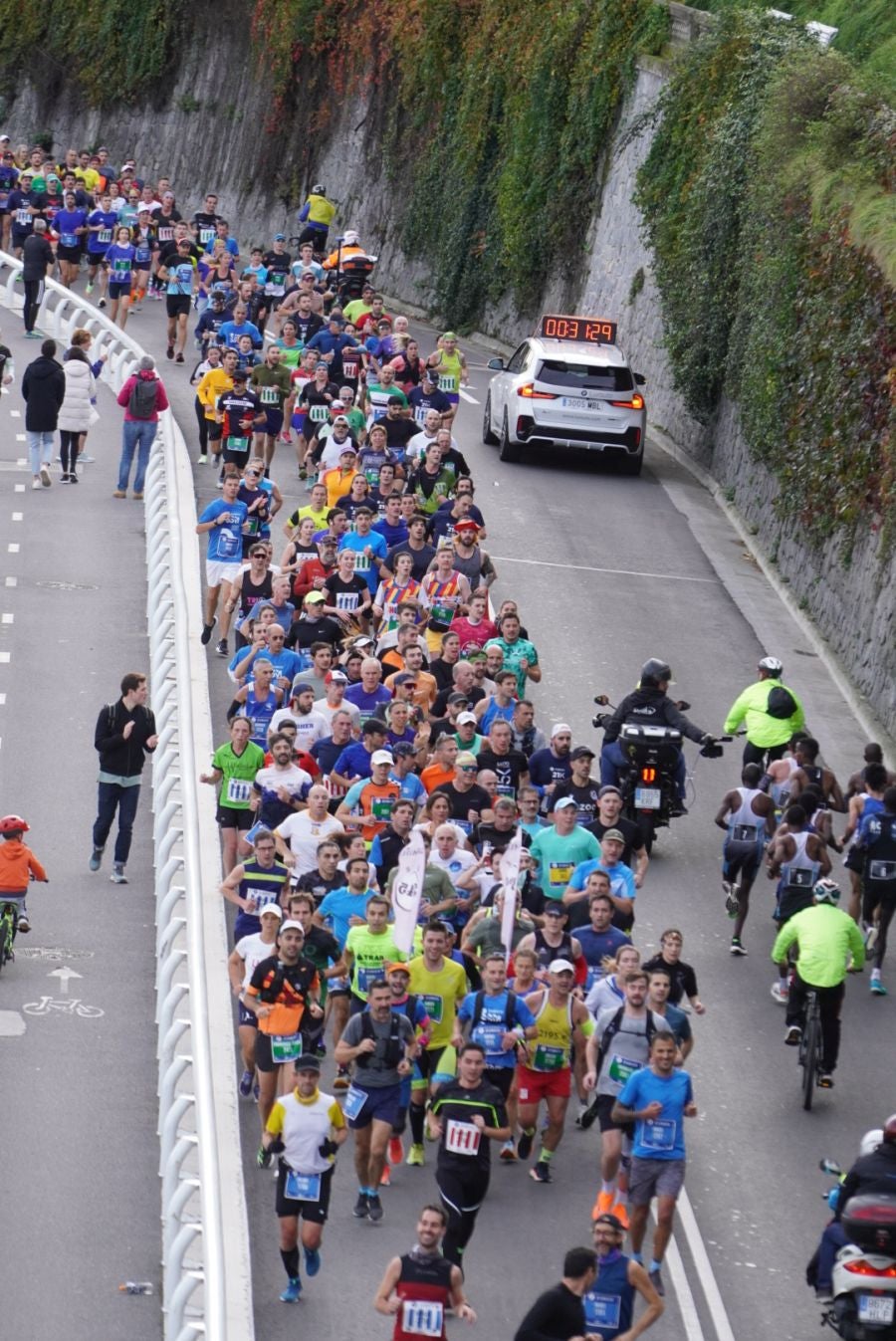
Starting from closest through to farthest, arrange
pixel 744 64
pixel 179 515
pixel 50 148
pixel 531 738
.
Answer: pixel 531 738
pixel 179 515
pixel 744 64
pixel 50 148

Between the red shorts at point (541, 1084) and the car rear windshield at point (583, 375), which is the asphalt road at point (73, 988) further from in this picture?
the car rear windshield at point (583, 375)

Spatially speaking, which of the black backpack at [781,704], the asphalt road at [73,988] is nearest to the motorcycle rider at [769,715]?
the black backpack at [781,704]

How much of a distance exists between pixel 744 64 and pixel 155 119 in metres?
31.5

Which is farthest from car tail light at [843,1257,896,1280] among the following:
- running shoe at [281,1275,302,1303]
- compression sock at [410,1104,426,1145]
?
compression sock at [410,1104,426,1145]

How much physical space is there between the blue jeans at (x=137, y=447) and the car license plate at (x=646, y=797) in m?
10.9

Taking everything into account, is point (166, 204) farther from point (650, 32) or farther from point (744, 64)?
point (744, 64)

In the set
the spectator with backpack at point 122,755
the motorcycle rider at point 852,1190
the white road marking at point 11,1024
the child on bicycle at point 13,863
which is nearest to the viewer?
the motorcycle rider at point 852,1190

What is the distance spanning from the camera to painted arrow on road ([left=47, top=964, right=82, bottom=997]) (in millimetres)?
16203

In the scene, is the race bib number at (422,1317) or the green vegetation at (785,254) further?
the green vegetation at (785,254)

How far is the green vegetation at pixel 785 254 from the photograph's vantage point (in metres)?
24.2

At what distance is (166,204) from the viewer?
3944 cm

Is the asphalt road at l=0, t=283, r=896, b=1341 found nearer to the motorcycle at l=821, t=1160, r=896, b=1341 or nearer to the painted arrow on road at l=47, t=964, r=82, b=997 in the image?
the painted arrow on road at l=47, t=964, r=82, b=997

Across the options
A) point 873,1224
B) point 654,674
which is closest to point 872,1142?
point 873,1224

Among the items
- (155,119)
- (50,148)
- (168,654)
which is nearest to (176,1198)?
(168,654)
